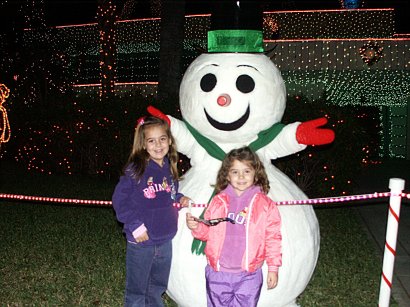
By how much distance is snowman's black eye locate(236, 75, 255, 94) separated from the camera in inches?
159

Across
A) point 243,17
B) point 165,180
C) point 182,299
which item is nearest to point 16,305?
point 182,299

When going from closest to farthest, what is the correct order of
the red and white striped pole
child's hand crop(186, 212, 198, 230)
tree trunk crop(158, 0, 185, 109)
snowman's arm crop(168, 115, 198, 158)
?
1. child's hand crop(186, 212, 198, 230)
2. the red and white striped pole
3. snowman's arm crop(168, 115, 198, 158)
4. tree trunk crop(158, 0, 185, 109)

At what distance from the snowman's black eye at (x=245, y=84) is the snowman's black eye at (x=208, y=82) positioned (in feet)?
0.62

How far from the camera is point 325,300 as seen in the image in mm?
Answer: 5184

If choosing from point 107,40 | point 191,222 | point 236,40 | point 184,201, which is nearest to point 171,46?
point 107,40

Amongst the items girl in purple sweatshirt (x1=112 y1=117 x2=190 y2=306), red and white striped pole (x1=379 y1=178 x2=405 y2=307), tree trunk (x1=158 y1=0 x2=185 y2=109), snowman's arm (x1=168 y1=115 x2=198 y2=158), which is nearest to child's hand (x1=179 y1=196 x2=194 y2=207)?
girl in purple sweatshirt (x1=112 y1=117 x2=190 y2=306)

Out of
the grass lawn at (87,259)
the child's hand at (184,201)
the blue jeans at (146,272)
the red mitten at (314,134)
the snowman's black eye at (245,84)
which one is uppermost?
the snowman's black eye at (245,84)

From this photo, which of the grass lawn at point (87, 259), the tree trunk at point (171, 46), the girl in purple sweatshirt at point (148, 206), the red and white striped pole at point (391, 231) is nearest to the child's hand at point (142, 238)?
the girl in purple sweatshirt at point (148, 206)

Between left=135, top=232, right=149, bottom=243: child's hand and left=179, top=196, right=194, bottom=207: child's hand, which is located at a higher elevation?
left=179, top=196, right=194, bottom=207: child's hand

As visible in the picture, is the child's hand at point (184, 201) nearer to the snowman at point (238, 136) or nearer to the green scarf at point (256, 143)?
the snowman at point (238, 136)

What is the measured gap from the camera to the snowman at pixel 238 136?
157 inches

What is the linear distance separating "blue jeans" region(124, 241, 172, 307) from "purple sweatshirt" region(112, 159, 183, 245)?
71 millimetres

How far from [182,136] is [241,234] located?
123 centimetres

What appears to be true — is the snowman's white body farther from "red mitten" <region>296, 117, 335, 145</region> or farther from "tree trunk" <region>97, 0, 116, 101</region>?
"tree trunk" <region>97, 0, 116, 101</region>
